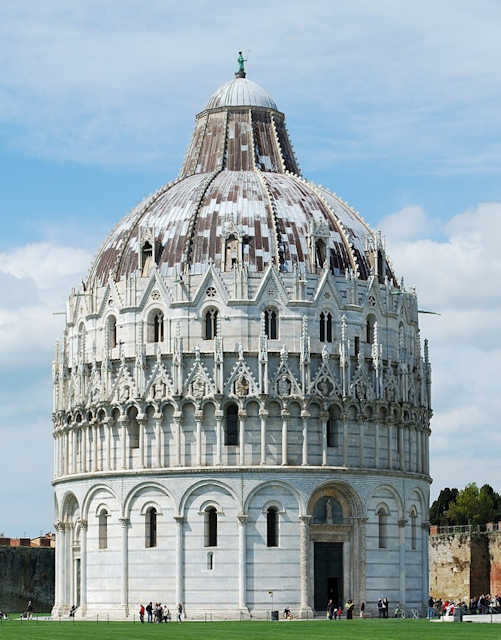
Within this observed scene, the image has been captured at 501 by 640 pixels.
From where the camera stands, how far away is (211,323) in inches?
3807

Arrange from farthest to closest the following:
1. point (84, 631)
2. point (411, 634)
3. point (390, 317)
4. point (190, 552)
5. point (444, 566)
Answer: point (444, 566) → point (390, 317) → point (190, 552) → point (84, 631) → point (411, 634)

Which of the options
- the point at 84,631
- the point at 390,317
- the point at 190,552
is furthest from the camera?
the point at 390,317

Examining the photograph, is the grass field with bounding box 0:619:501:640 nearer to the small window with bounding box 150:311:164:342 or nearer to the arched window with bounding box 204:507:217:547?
the arched window with bounding box 204:507:217:547

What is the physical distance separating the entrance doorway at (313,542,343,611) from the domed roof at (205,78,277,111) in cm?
2982

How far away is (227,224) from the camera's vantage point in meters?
98.4

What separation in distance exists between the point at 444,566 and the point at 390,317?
123 feet

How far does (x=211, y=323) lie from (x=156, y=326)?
12.0ft

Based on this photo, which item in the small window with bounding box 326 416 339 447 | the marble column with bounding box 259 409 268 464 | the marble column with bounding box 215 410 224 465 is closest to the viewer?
the marble column with bounding box 259 409 268 464

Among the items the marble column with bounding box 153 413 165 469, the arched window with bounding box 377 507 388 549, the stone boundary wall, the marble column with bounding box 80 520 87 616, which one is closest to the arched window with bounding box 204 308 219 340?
the marble column with bounding box 153 413 165 469

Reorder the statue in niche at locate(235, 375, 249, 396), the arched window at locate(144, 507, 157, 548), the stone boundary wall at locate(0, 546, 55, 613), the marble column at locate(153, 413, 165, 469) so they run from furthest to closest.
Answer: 1. the stone boundary wall at locate(0, 546, 55, 613)
2. the arched window at locate(144, 507, 157, 548)
3. the marble column at locate(153, 413, 165, 469)
4. the statue in niche at locate(235, 375, 249, 396)

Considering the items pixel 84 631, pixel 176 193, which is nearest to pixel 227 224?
pixel 176 193

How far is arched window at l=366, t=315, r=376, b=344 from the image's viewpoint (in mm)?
99625

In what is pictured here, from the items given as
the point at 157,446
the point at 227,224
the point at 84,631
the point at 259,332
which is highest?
the point at 227,224

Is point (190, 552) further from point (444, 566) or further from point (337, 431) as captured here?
point (444, 566)
